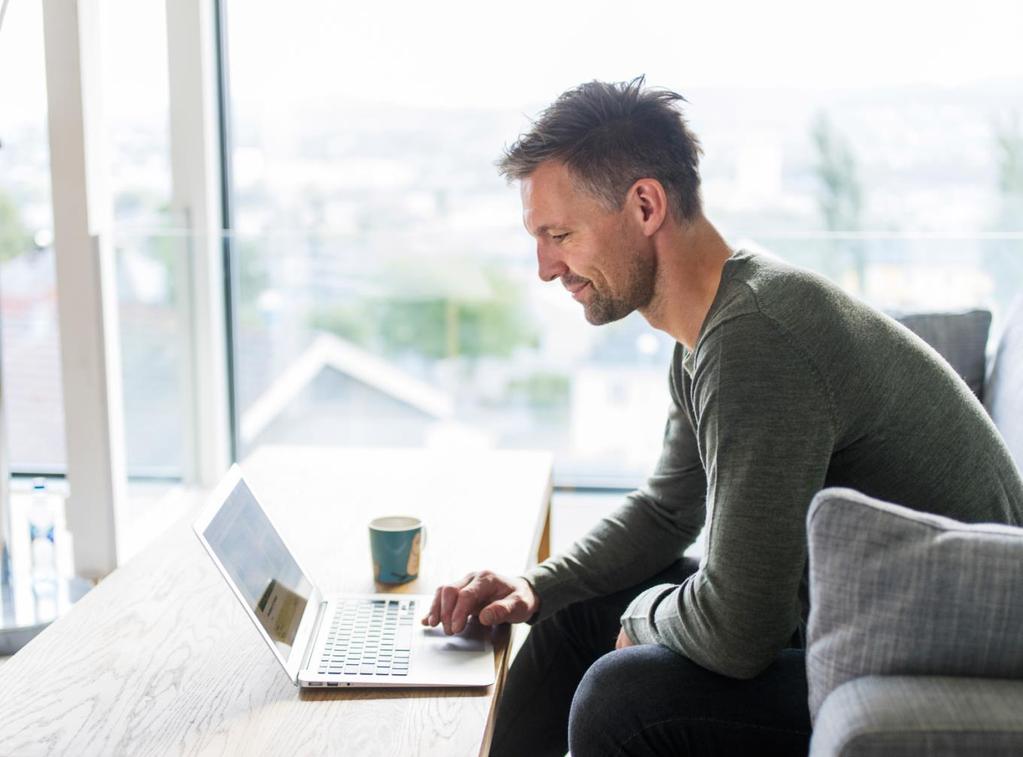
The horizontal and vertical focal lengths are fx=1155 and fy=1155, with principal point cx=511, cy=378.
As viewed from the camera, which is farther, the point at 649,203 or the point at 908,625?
the point at 649,203

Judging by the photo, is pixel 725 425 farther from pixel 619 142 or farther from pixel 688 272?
pixel 619 142

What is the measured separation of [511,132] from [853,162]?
1.00 m

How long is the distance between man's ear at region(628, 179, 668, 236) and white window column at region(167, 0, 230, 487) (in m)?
2.20

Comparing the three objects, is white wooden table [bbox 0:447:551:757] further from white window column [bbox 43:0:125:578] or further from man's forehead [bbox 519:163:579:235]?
white window column [bbox 43:0:125:578]

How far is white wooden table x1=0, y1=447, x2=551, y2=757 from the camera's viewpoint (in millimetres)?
1191

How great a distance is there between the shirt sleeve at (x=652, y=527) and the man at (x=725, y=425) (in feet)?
0.32

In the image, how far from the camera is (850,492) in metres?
1.03

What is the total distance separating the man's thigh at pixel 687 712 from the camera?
4.31ft

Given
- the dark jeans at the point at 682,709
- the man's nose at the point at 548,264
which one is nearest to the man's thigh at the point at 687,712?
the dark jeans at the point at 682,709

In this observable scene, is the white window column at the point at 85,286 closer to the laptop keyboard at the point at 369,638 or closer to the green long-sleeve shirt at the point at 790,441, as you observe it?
the laptop keyboard at the point at 369,638

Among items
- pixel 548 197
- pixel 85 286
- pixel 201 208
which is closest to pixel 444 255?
pixel 201 208

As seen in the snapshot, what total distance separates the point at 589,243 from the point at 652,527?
484 millimetres

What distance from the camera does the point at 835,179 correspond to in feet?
10.9

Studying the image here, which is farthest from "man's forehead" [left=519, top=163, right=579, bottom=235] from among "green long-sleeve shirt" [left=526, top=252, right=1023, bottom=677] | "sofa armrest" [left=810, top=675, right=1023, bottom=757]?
"sofa armrest" [left=810, top=675, right=1023, bottom=757]
